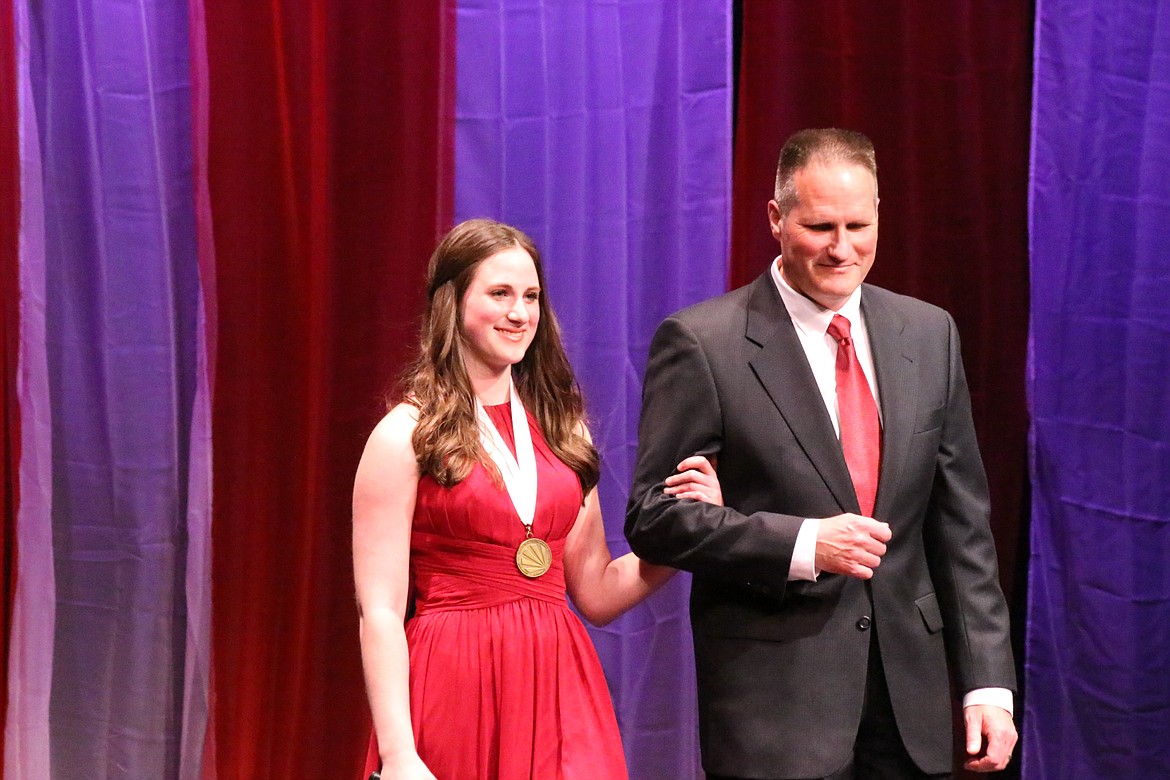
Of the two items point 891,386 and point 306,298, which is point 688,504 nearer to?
point 891,386

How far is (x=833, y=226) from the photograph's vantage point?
177 cm

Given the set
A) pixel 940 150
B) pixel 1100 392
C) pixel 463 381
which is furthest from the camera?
pixel 940 150

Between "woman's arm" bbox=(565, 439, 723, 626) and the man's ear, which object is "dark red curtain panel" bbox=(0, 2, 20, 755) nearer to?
"woman's arm" bbox=(565, 439, 723, 626)

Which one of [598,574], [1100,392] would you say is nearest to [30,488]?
[598,574]

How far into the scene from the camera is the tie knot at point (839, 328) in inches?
71.8

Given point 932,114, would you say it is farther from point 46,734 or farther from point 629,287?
point 46,734

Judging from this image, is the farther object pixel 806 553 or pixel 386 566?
pixel 386 566

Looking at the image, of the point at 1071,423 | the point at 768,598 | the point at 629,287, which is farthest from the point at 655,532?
the point at 1071,423

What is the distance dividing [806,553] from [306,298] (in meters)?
1.49

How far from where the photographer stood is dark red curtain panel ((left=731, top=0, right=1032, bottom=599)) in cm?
274

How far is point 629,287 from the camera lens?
109 inches

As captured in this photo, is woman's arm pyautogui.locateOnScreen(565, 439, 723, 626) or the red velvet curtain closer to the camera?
woman's arm pyautogui.locateOnScreen(565, 439, 723, 626)

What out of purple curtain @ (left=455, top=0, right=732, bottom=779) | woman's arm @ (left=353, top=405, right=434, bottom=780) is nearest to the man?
woman's arm @ (left=353, top=405, right=434, bottom=780)

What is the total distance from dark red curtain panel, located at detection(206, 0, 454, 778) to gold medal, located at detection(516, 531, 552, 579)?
100cm
